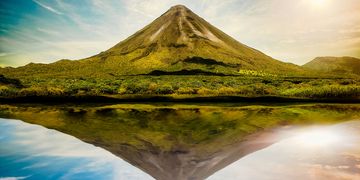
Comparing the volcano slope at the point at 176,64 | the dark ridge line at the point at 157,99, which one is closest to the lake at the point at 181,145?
the dark ridge line at the point at 157,99

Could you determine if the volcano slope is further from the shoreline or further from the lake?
the lake

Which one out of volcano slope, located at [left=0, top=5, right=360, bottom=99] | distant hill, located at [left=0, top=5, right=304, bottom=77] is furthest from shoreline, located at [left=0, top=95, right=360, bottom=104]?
distant hill, located at [left=0, top=5, right=304, bottom=77]

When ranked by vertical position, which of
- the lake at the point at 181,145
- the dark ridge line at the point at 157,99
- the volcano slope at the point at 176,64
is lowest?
the lake at the point at 181,145

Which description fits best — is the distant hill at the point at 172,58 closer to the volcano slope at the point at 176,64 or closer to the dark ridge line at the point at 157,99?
the volcano slope at the point at 176,64

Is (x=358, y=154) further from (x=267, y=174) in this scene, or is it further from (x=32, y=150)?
(x=32, y=150)

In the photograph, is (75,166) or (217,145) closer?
(75,166)

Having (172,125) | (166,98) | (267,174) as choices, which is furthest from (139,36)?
(267,174)
